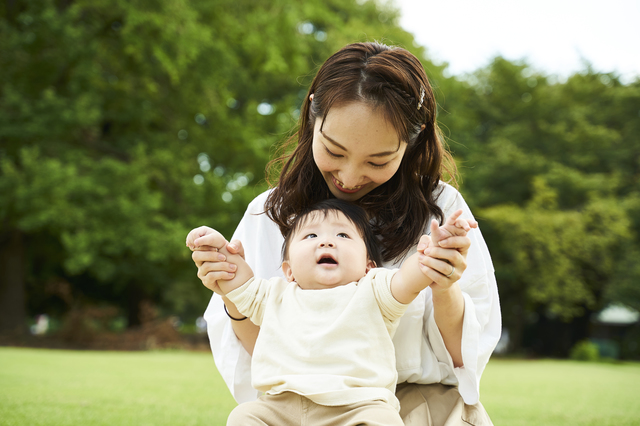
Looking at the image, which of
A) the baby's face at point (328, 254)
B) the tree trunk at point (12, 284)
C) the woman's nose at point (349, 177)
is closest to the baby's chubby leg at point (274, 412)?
the baby's face at point (328, 254)

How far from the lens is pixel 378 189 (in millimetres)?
2322

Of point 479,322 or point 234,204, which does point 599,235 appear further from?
point 479,322

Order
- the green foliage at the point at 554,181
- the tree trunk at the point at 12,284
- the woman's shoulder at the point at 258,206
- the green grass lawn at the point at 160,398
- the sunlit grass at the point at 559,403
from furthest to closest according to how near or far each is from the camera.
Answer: the green foliage at the point at 554,181, the tree trunk at the point at 12,284, the sunlit grass at the point at 559,403, the green grass lawn at the point at 160,398, the woman's shoulder at the point at 258,206

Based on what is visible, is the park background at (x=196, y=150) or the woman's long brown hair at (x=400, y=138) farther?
the park background at (x=196, y=150)

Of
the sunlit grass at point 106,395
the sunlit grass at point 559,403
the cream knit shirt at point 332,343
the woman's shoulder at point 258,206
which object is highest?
the woman's shoulder at point 258,206

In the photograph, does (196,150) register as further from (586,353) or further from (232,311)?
(586,353)

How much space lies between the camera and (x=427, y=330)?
2072 millimetres

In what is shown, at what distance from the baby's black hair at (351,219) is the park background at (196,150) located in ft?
24.0

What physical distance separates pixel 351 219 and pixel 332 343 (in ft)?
1.66

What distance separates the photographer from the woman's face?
6.37ft

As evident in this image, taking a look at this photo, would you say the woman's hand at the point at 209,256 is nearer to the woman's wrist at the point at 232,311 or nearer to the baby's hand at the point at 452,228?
the woman's wrist at the point at 232,311

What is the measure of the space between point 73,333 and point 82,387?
1030 centimetres

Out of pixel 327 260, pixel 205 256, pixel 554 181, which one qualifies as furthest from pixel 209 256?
pixel 554 181

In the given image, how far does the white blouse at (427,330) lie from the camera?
1.93m
